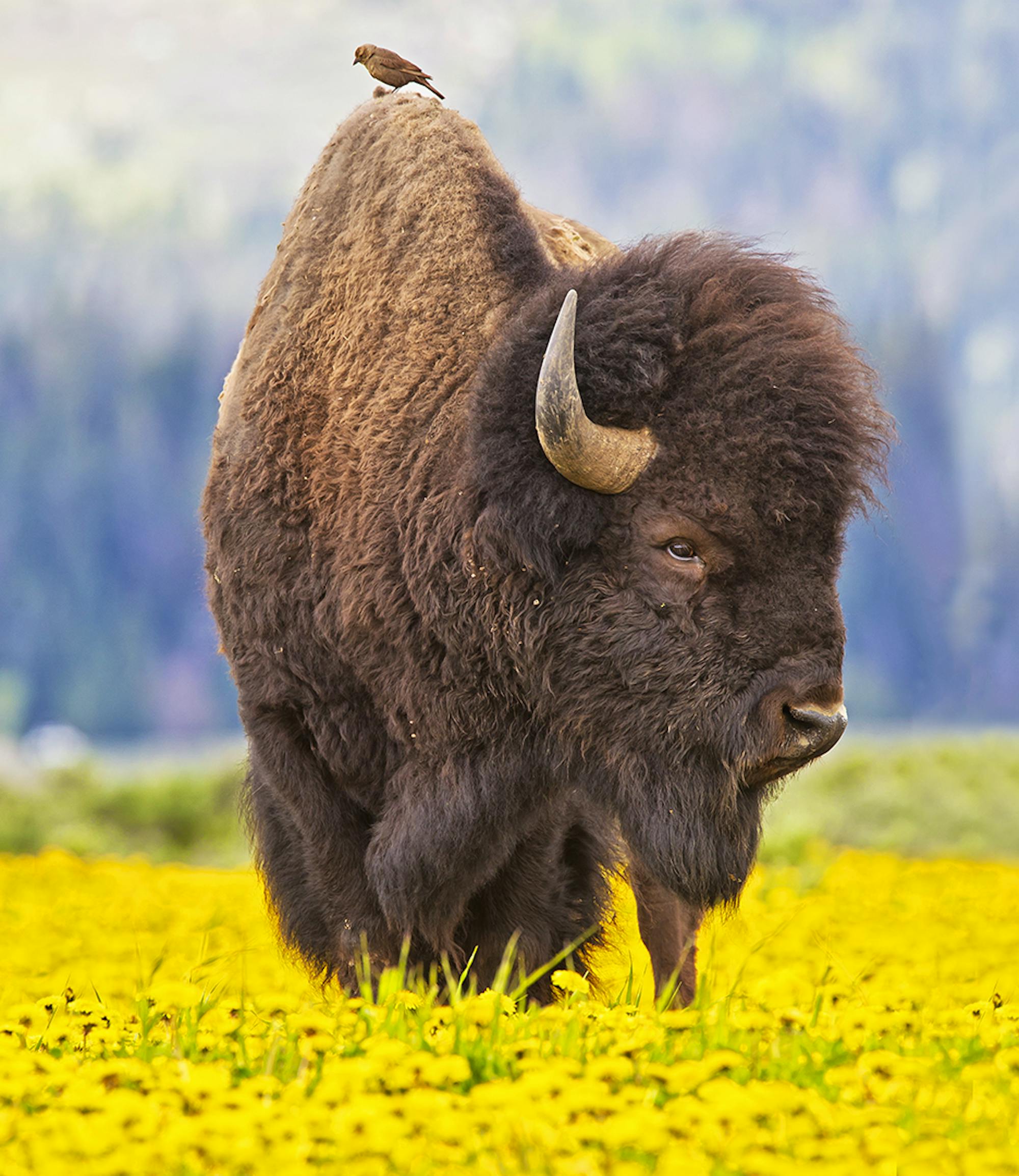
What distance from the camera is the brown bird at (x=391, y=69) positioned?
4.67 metres

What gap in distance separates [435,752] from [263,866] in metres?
0.79

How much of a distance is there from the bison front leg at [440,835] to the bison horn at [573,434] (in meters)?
0.86

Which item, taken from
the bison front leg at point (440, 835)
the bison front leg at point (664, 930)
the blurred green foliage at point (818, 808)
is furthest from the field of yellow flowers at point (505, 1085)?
the blurred green foliage at point (818, 808)

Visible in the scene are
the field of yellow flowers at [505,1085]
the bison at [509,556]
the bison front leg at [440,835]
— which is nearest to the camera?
the field of yellow flowers at [505,1085]

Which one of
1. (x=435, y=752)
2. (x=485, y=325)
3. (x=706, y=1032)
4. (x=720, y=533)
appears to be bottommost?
(x=706, y=1032)

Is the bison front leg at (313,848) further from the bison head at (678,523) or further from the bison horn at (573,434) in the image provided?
the bison horn at (573,434)

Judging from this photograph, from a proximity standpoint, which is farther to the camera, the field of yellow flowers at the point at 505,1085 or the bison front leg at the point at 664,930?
the bison front leg at the point at 664,930

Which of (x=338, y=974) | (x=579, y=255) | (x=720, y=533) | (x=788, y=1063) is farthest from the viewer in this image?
(x=579, y=255)

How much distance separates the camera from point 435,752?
3.82m

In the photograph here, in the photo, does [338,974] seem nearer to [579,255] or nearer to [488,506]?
[488,506]

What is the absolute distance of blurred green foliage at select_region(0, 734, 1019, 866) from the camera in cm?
1183

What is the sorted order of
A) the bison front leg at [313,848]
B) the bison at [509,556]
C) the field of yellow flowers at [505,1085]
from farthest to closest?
the bison front leg at [313,848]
the bison at [509,556]
the field of yellow flowers at [505,1085]

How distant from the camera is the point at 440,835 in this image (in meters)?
3.78

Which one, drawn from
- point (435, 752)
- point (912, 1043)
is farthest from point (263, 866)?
point (912, 1043)
